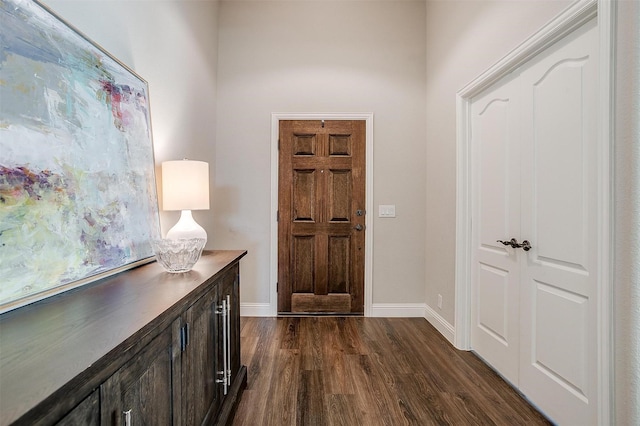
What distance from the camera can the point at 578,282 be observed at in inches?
53.9

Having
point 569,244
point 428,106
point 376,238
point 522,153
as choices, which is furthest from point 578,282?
point 428,106

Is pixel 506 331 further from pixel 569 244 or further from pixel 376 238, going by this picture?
pixel 376 238

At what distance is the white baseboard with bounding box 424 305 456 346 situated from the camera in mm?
2396

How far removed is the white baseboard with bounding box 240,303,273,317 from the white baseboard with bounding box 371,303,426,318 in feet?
3.62

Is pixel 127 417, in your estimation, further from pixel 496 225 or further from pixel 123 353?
pixel 496 225

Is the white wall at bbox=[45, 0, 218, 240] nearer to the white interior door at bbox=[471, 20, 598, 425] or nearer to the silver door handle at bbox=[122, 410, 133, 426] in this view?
the silver door handle at bbox=[122, 410, 133, 426]

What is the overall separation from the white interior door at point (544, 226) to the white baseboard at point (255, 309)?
195cm

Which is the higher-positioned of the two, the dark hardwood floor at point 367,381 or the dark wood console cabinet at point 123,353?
the dark wood console cabinet at point 123,353

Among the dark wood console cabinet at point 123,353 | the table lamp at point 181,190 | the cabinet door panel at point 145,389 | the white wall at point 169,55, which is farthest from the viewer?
the table lamp at point 181,190

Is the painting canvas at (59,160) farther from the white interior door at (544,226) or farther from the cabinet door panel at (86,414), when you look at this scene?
the white interior door at (544,226)

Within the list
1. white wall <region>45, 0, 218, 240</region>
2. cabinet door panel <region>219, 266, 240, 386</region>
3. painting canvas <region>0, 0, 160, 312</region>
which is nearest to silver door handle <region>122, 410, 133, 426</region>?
painting canvas <region>0, 0, 160, 312</region>

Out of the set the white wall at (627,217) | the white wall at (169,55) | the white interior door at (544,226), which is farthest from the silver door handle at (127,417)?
the white interior door at (544,226)

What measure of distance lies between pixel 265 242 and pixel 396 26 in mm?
2649

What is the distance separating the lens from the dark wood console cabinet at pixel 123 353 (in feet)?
1.60
